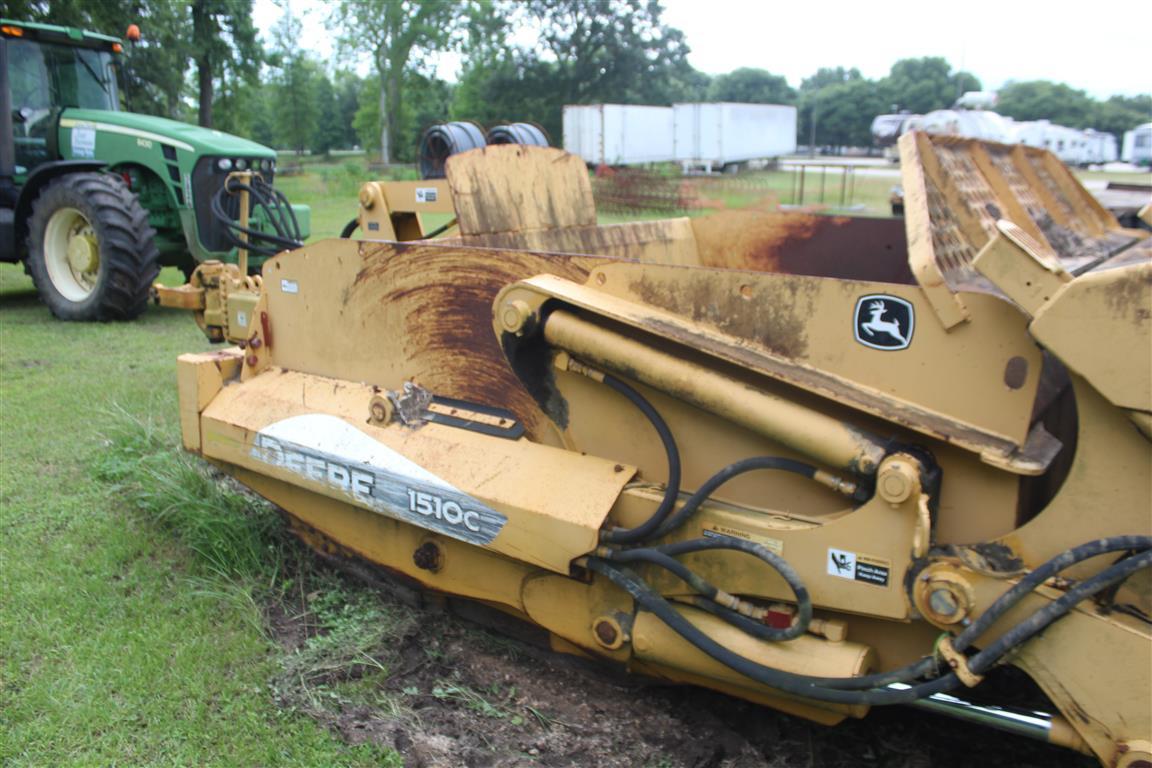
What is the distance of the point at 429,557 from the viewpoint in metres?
3.11

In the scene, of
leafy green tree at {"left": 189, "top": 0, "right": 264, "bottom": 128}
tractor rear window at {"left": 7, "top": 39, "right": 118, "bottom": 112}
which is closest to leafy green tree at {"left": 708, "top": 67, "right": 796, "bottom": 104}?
leafy green tree at {"left": 189, "top": 0, "right": 264, "bottom": 128}

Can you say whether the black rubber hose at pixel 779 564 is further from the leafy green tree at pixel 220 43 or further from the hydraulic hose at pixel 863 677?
the leafy green tree at pixel 220 43

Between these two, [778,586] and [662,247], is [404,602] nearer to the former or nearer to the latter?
[778,586]

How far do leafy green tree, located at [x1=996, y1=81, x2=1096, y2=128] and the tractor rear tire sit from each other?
6317 cm

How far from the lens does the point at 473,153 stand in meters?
3.76

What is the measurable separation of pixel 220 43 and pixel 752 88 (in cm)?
6197

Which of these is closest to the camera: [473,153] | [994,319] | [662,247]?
[994,319]

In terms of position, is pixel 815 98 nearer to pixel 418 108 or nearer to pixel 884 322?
pixel 418 108

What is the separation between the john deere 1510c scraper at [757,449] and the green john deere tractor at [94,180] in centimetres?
474

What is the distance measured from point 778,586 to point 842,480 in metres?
0.32

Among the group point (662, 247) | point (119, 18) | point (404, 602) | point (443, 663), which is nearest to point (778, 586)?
point (443, 663)

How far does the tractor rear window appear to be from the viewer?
26.9 ft

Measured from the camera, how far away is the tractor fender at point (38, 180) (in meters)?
7.94

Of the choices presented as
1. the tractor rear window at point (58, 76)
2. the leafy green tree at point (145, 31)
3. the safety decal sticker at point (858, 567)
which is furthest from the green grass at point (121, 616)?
the leafy green tree at point (145, 31)
